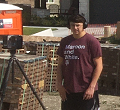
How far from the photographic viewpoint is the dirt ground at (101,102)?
9.76 metres

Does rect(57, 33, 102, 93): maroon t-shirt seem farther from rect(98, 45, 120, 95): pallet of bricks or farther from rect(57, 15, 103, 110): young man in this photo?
rect(98, 45, 120, 95): pallet of bricks

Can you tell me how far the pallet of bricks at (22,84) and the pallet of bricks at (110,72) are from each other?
251cm

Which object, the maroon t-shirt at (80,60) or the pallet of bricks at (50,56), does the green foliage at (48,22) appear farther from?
the maroon t-shirt at (80,60)

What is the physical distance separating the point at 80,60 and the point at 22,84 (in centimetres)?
242

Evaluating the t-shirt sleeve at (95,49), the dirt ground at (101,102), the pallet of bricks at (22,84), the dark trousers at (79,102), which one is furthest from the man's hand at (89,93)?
the dirt ground at (101,102)

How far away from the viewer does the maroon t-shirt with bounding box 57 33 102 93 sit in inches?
232

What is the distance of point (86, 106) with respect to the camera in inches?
236

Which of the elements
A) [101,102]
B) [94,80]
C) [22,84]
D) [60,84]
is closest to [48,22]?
[101,102]

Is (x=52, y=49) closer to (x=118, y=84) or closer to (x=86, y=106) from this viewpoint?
(x=118, y=84)

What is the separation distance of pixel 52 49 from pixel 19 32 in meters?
7.14

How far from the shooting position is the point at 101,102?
33.4 ft

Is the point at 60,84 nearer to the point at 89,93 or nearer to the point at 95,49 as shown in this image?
the point at 89,93

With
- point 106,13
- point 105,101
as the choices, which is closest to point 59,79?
point 105,101

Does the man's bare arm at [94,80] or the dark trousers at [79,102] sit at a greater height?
the man's bare arm at [94,80]
